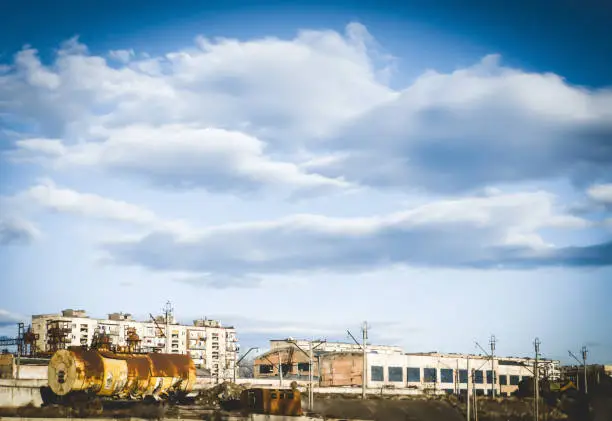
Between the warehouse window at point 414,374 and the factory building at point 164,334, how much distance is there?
3695 centimetres

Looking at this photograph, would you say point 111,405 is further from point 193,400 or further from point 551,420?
point 551,420

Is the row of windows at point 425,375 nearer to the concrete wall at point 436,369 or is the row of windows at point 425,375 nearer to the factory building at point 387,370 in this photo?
the factory building at point 387,370

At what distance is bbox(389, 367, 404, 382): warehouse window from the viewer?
334ft

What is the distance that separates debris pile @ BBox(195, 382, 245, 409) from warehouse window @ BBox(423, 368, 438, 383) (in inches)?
1753

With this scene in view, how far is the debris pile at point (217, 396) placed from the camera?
58628mm

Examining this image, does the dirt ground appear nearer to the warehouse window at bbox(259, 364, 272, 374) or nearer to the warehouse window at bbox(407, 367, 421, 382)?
the warehouse window at bbox(407, 367, 421, 382)

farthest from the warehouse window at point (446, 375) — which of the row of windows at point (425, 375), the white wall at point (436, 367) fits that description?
the white wall at point (436, 367)

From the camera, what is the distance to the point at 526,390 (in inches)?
3317

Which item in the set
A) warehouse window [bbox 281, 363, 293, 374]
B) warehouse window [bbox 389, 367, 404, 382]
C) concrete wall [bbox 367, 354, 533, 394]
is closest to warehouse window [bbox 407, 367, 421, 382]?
concrete wall [bbox 367, 354, 533, 394]

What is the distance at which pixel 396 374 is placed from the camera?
4040 inches

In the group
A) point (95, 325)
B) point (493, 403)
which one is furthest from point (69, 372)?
point (95, 325)

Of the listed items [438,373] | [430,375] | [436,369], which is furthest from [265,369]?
[438,373]

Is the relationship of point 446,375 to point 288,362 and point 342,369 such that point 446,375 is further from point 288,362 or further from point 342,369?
point 288,362

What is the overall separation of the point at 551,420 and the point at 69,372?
1886 inches
